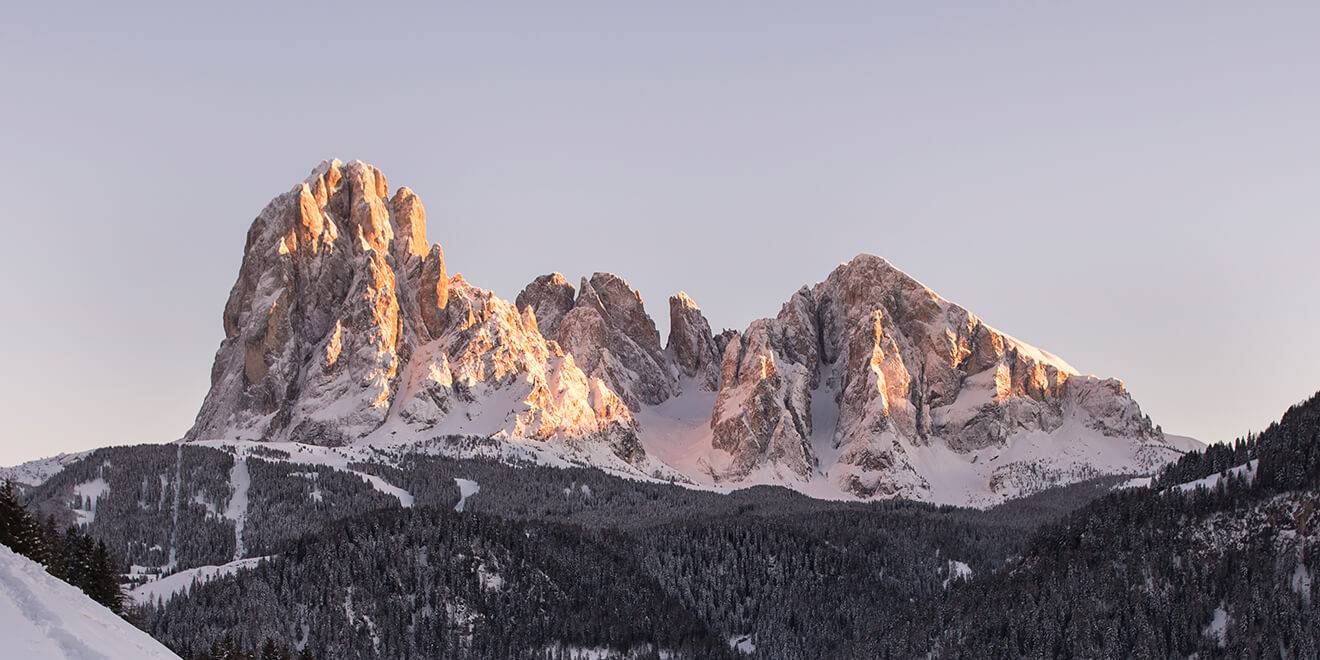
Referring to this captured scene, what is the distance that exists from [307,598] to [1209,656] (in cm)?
12144

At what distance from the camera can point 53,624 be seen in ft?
184

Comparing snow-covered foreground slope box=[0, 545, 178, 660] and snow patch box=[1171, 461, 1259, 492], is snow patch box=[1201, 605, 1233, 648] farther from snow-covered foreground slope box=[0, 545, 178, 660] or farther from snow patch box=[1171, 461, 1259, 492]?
snow-covered foreground slope box=[0, 545, 178, 660]

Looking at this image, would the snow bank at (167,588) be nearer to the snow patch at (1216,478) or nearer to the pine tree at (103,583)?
the pine tree at (103,583)

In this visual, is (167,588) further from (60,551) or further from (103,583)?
(103,583)

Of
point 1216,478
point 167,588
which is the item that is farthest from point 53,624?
point 167,588

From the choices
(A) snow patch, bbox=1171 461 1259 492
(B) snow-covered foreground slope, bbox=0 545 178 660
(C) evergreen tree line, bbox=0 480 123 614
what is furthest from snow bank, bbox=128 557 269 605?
(A) snow patch, bbox=1171 461 1259 492

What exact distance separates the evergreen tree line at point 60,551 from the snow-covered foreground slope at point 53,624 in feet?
66.0

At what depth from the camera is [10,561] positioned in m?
62.0

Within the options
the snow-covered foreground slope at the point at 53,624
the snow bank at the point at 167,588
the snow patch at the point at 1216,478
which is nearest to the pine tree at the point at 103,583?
the snow-covered foreground slope at the point at 53,624

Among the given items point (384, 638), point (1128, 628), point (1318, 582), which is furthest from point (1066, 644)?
point (384, 638)

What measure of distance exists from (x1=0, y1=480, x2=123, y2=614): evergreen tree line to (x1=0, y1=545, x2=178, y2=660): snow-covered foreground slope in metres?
20.1

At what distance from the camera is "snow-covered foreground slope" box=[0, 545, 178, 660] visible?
53.3m

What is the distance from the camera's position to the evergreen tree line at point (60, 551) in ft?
273

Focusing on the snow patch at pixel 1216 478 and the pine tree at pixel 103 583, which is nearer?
the pine tree at pixel 103 583
